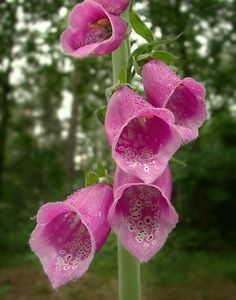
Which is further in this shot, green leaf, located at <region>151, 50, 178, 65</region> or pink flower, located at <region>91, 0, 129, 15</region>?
green leaf, located at <region>151, 50, 178, 65</region>

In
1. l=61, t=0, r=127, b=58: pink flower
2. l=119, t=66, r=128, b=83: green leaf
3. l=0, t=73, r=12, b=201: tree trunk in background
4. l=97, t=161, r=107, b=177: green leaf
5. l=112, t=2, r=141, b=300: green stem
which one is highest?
l=61, t=0, r=127, b=58: pink flower

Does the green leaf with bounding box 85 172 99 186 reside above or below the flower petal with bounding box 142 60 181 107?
below

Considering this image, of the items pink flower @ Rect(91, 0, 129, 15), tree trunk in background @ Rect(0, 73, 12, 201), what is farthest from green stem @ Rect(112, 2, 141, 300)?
tree trunk in background @ Rect(0, 73, 12, 201)

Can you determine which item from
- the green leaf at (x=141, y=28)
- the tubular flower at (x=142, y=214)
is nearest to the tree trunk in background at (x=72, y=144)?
the green leaf at (x=141, y=28)

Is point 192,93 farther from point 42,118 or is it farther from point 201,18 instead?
point 42,118

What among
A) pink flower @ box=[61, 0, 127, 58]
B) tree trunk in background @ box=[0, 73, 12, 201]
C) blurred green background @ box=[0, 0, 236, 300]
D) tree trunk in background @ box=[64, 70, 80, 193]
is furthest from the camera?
tree trunk in background @ box=[0, 73, 12, 201]

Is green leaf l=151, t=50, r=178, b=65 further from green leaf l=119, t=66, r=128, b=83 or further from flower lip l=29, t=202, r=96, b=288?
flower lip l=29, t=202, r=96, b=288
